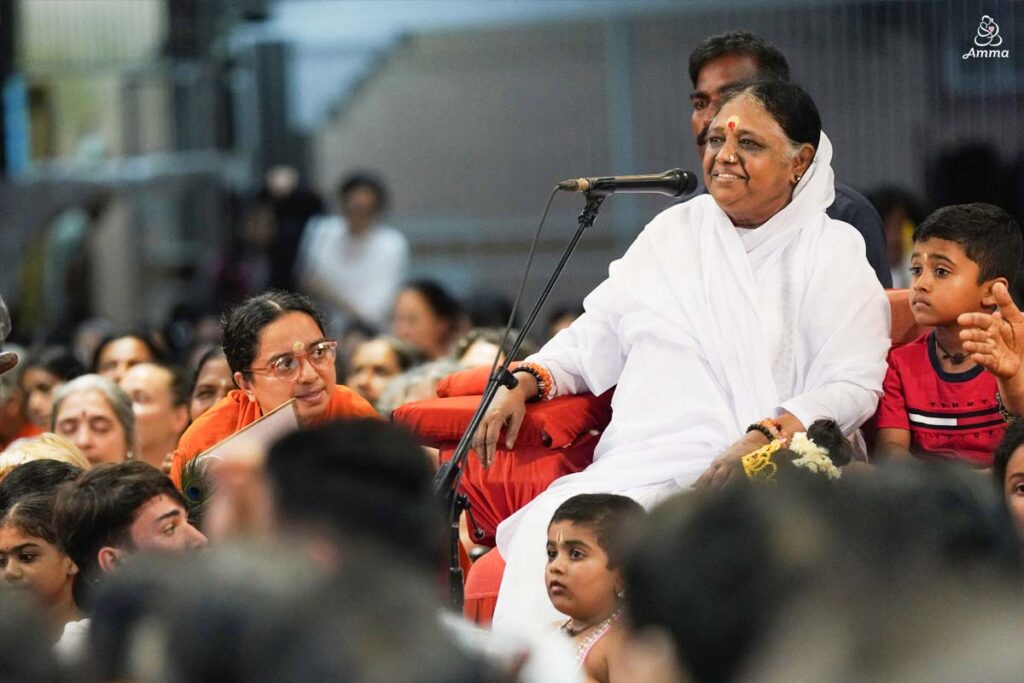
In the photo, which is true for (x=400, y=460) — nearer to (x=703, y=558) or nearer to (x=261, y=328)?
(x=703, y=558)

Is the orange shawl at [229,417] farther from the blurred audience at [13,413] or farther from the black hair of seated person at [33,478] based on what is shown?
the blurred audience at [13,413]

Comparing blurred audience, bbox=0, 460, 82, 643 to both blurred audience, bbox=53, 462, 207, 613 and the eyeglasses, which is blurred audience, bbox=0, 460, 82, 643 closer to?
blurred audience, bbox=53, 462, 207, 613

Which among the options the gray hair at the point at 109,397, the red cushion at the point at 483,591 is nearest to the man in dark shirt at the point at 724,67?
the red cushion at the point at 483,591

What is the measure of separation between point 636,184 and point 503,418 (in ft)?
2.55

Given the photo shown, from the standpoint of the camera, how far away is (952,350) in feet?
16.3

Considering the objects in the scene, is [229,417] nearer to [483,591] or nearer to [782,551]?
[483,591]

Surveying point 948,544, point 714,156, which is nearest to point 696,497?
point 948,544

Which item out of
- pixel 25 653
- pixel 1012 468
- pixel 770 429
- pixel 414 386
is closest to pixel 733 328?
pixel 770 429

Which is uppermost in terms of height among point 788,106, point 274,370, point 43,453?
point 788,106

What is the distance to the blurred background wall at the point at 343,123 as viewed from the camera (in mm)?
11312

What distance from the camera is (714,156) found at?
5.13m

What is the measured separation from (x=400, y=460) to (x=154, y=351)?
17.6 feet

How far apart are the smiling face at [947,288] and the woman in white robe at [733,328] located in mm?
195

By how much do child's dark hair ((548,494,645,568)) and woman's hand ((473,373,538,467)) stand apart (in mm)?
465
